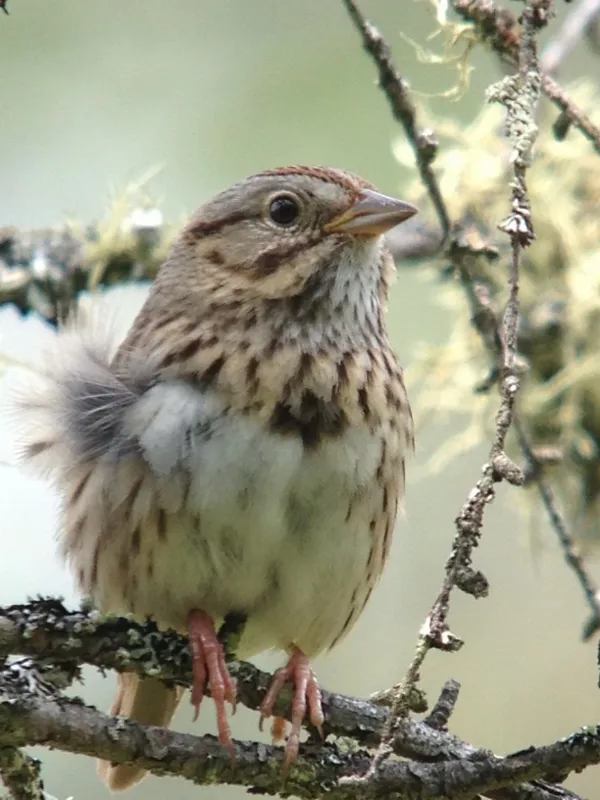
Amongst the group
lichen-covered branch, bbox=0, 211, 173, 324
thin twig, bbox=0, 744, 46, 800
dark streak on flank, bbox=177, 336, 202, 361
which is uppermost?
lichen-covered branch, bbox=0, 211, 173, 324

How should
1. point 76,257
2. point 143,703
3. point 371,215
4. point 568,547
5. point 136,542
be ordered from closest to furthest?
point 568,547 < point 136,542 < point 371,215 < point 143,703 < point 76,257

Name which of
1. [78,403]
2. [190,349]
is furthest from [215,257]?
[78,403]

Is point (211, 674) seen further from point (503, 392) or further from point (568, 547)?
point (503, 392)

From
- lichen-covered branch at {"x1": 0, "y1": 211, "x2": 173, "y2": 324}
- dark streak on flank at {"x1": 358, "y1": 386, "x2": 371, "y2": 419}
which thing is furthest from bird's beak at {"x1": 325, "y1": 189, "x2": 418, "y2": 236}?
lichen-covered branch at {"x1": 0, "y1": 211, "x2": 173, "y2": 324}

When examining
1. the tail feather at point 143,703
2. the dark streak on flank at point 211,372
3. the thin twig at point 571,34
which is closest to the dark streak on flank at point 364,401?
the dark streak on flank at point 211,372

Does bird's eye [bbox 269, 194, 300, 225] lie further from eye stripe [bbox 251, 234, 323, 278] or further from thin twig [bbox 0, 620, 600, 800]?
thin twig [bbox 0, 620, 600, 800]

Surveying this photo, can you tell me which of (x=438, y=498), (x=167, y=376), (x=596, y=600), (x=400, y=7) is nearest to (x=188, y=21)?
(x=400, y=7)

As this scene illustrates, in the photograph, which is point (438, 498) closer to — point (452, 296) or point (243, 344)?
point (452, 296)

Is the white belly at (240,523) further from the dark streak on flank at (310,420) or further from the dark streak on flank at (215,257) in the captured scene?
the dark streak on flank at (215,257)
